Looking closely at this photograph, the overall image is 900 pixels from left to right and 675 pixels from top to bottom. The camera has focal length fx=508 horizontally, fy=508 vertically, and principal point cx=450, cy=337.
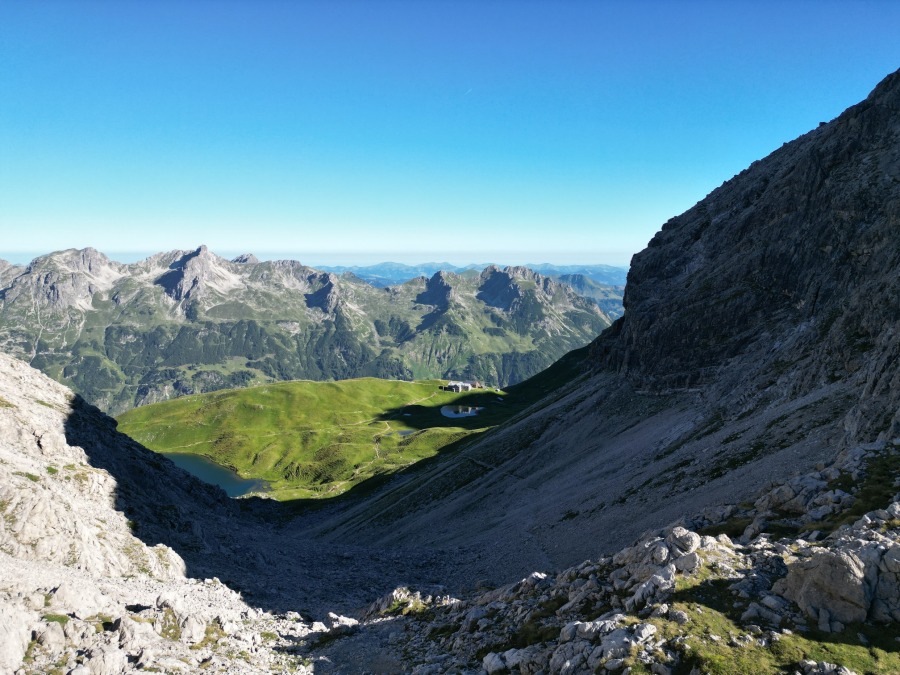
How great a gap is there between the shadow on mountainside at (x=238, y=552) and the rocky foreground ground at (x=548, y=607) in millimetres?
4309

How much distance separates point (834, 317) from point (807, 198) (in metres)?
37.2

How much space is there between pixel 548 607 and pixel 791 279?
9602 cm

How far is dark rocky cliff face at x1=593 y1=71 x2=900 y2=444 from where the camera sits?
70.6m

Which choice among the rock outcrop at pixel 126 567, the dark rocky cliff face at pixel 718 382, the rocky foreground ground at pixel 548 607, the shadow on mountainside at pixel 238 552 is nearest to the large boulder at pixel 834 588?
the rocky foreground ground at pixel 548 607

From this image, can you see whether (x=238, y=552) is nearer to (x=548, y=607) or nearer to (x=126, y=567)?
(x=126, y=567)

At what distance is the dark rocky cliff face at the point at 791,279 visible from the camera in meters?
70.6

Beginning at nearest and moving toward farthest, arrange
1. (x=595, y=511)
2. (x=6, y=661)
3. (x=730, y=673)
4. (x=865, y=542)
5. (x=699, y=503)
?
1. (x=730, y=673)
2. (x=865, y=542)
3. (x=6, y=661)
4. (x=699, y=503)
5. (x=595, y=511)

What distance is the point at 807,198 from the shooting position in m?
105

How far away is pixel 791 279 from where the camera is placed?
326ft

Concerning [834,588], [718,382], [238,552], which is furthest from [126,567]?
[718,382]

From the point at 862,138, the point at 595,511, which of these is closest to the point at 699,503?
the point at 595,511

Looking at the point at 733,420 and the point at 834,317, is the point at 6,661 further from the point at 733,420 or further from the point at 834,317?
the point at 834,317

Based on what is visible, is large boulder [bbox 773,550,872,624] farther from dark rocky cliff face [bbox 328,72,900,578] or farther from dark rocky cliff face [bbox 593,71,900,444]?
dark rocky cliff face [bbox 593,71,900,444]

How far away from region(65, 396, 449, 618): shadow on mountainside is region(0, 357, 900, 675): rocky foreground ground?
4.31 m
